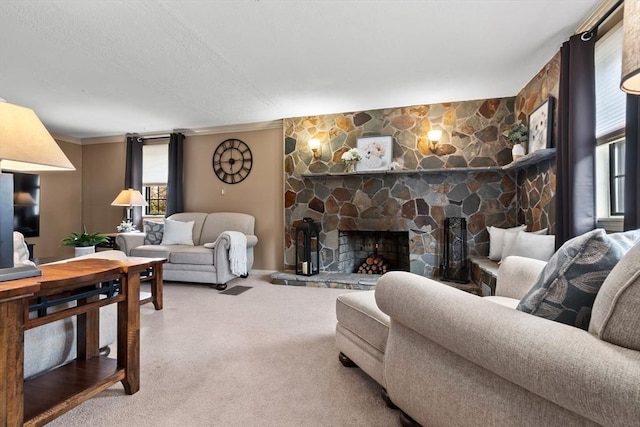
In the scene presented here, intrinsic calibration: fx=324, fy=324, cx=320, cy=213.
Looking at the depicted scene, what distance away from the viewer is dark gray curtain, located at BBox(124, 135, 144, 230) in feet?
18.7

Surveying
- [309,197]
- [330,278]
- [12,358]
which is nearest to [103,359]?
[12,358]

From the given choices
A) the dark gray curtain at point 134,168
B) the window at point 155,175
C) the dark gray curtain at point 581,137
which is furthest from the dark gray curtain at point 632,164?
the dark gray curtain at point 134,168

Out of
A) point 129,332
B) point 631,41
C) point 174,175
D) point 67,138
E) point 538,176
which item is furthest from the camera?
point 67,138

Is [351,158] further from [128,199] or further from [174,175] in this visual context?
[128,199]

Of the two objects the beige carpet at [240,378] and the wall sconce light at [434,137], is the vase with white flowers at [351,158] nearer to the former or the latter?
the wall sconce light at [434,137]

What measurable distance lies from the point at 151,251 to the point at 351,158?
297 centimetres

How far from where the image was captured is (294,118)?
4871mm

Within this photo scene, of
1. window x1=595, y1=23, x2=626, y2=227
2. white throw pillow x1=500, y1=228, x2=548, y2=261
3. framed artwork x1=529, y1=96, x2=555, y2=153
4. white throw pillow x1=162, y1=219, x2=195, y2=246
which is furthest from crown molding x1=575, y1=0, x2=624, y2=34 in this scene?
white throw pillow x1=162, y1=219, x2=195, y2=246

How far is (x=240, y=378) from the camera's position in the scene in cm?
186

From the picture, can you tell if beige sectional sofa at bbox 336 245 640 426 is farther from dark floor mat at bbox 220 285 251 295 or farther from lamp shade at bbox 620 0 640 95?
dark floor mat at bbox 220 285 251 295

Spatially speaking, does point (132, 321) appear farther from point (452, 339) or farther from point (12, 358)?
point (452, 339)

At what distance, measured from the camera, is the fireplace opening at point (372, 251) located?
15.5ft

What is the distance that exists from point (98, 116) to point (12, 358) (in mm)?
4676

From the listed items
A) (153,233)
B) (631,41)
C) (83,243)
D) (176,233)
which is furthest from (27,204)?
(631,41)
